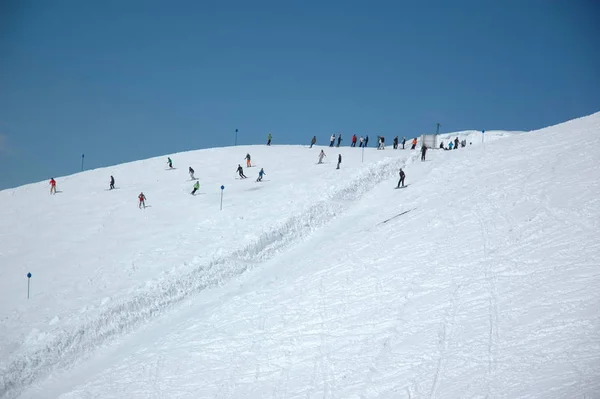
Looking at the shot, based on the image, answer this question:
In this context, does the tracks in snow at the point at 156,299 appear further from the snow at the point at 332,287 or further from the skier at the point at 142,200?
the skier at the point at 142,200

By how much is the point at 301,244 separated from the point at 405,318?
33.6 ft

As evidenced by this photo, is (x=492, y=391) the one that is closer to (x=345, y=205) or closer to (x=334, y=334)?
(x=334, y=334)

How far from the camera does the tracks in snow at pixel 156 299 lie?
1567cm

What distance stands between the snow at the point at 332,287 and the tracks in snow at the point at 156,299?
6cm

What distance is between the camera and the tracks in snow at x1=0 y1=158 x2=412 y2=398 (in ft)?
51.4

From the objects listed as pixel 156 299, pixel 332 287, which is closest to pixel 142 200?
pixel 156 299

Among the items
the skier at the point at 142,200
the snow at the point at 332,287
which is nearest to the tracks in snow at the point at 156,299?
the snow at the point at 332,287

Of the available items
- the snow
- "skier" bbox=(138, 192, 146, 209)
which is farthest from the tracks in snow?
"skier" bbox=(138, 192, 146, 209)

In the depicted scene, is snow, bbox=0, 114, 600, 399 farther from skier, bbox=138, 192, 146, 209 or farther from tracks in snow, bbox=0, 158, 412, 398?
skier, bbox=138, 192, 146, 209

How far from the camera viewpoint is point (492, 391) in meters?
9.52

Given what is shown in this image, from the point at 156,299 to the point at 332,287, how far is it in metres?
7.44

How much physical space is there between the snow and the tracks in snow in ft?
0.21

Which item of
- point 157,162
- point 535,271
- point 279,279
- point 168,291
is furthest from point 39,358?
point 157,162

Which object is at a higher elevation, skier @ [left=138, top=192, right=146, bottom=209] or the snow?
skier @ [left=138, top=192, right=146, bottom=209]
